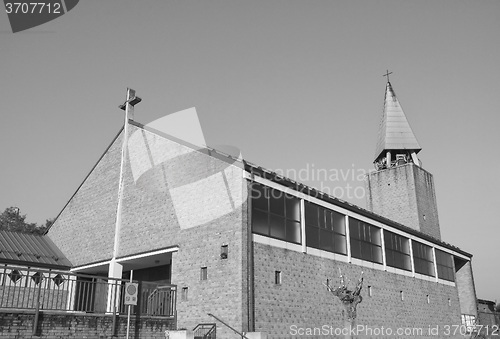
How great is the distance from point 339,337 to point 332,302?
1.43 m

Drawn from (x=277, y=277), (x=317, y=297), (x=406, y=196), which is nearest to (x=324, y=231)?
(x=317, y=297)

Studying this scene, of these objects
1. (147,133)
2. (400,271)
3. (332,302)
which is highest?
(147,133)

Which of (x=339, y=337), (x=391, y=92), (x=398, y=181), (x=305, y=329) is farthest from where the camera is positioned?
(x=391, y=92)

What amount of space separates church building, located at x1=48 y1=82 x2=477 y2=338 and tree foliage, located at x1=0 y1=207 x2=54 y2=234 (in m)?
32.7

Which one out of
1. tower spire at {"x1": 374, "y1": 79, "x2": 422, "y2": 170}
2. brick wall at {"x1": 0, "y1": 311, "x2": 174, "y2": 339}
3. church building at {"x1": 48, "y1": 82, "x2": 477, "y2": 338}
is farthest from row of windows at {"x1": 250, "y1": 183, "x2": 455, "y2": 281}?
tower spire at {"x1": 374, "y1": 79, "x2": 422, "y2": 170}

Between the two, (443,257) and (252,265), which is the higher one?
(443,257)

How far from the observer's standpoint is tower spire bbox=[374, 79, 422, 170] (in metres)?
44.6

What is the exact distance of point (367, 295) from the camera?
22828mm

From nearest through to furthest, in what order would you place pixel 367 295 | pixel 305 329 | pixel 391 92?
pixel 305 329 → pixel 367 295 → pixel 391 92

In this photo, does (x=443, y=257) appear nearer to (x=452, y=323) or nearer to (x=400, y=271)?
(x=452, y=323)

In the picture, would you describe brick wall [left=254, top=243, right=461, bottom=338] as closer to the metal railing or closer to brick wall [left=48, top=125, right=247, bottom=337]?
brick wall [left=48, top=125, right=247, bottom=337]

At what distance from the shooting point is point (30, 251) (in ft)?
72.7

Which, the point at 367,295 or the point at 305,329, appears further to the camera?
the point at 367,295

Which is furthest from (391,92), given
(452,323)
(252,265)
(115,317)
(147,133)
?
(115,317)
